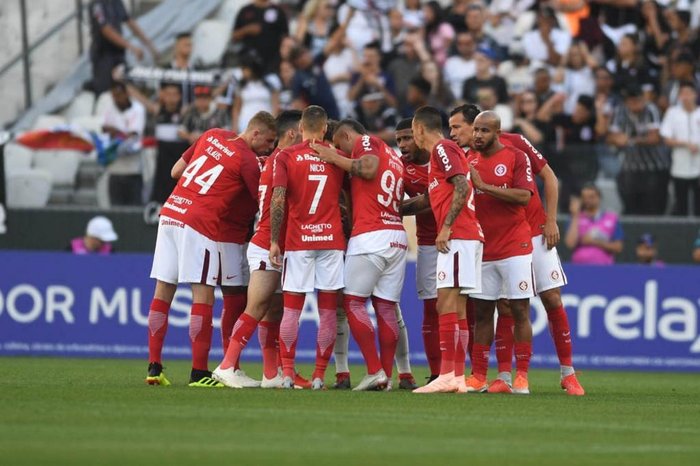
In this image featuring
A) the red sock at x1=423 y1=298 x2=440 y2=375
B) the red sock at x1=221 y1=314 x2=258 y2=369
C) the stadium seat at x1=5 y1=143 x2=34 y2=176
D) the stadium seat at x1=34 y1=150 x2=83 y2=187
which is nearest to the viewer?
the red sock at x1=221 y1=314 x2=258 y2=369

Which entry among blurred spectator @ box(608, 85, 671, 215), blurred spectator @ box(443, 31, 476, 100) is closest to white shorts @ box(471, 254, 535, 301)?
blurred spectator @ box(608, 85, 671, 215)

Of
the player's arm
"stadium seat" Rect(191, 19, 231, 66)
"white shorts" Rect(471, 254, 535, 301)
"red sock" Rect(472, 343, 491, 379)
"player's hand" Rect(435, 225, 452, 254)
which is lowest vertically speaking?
"red sock" Rect(472, 343, 491, 379)

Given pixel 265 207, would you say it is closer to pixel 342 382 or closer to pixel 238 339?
pixel 238 339

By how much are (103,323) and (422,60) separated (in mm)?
6606

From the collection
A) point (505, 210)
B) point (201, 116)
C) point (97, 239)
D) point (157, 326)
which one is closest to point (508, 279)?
point (505, 210)

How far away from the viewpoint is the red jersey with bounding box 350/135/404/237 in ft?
42.8

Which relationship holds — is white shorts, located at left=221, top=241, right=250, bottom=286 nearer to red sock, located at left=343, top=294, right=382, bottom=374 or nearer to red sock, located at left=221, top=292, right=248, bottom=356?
red sock, located at left=221, top=292, right=248, bottom=356

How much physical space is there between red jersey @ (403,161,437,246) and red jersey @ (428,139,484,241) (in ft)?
2.79

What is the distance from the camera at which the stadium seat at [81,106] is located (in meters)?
24.0

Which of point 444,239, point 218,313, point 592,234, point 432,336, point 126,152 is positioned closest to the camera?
point 444,239

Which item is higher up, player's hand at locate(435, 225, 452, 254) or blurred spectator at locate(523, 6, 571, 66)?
blurred spectator at locate(523, 6, 571, 66)

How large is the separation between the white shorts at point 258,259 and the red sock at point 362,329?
2.34 ft

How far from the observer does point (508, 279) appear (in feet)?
42.4

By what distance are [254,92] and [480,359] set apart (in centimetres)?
1011
